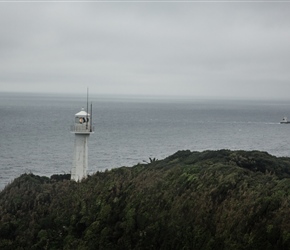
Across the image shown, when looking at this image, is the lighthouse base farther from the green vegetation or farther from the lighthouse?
the green vegetation

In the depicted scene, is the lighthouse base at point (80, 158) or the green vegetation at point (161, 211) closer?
the green vegetation at point (161, 211)

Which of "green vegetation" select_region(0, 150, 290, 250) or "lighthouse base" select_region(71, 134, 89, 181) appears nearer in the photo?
"green vegetation" select_region(0, 150, 290, 250)

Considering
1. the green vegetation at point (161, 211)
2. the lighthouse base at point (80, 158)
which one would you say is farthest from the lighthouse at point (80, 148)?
the green vegetation at point (161, 211)

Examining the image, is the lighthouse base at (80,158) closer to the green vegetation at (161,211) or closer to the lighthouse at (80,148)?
the lighthouse at (80,148)

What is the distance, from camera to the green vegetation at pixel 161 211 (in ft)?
47.1

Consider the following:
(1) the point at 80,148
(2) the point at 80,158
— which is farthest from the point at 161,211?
(1) the point at 80,148

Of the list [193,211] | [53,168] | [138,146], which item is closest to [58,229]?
[193,211]

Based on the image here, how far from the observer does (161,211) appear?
649 inches

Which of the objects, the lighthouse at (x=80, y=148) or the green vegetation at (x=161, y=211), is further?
the lighthouse at (x=80, y=148)

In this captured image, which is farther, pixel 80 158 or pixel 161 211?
pixel 80 158

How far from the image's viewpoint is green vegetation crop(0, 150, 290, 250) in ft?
47.1

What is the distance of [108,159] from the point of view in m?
51.8

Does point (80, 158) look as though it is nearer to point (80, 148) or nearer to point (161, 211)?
point (80, 148)

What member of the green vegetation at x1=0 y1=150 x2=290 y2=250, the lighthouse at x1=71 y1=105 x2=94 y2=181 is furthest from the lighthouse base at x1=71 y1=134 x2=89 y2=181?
the green vegetation at x1=0 y1=150 x2=290 y2=250
